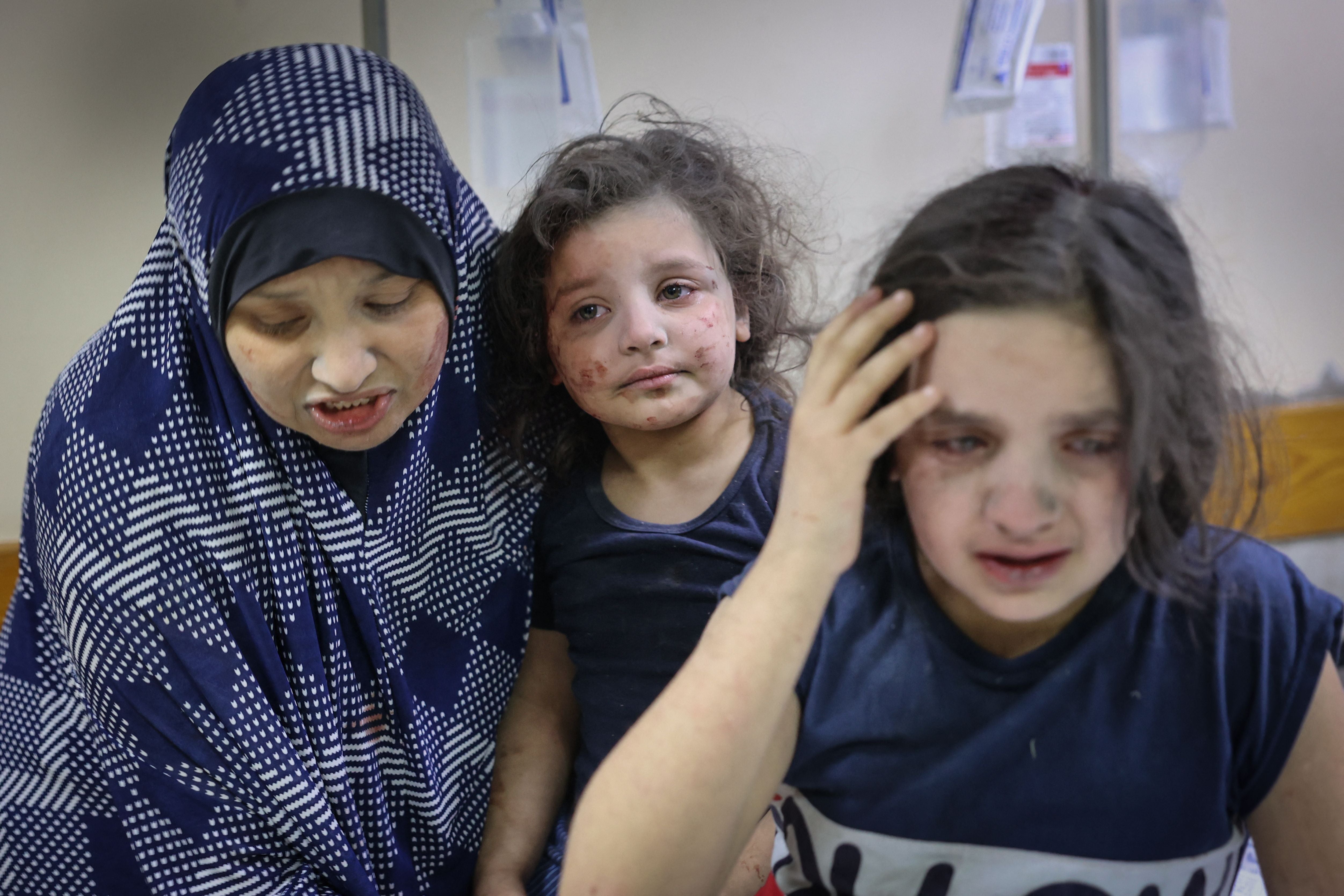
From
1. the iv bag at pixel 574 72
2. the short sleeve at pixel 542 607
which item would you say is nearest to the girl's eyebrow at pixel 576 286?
the short sleeve at pixel 542 607

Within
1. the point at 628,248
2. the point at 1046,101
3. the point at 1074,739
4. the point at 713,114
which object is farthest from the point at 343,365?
the point at 1046,101

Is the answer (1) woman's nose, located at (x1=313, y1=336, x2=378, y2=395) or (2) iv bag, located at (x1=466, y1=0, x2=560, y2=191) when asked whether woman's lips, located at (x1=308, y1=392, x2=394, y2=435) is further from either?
(2) iv bag, located at (x1=466, y1=0, x2=560, y2=191)

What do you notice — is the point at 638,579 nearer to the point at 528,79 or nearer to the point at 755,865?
the point at 755,865

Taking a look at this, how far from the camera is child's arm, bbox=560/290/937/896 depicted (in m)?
0.69

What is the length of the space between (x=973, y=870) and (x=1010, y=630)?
0.54 feet

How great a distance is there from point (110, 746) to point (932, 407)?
85 cm

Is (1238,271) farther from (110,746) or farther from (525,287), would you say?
(110,746)

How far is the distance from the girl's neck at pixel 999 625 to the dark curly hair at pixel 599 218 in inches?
20.0

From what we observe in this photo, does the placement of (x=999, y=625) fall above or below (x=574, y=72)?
below

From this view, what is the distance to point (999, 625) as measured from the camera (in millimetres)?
795

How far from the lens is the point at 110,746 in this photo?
107 cm

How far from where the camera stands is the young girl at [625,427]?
110 cm

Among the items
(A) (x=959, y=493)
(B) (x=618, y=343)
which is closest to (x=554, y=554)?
(B) (x=618, y=343)

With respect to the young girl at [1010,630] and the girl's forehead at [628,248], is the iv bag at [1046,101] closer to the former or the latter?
the girl's forehead at [628,248]
